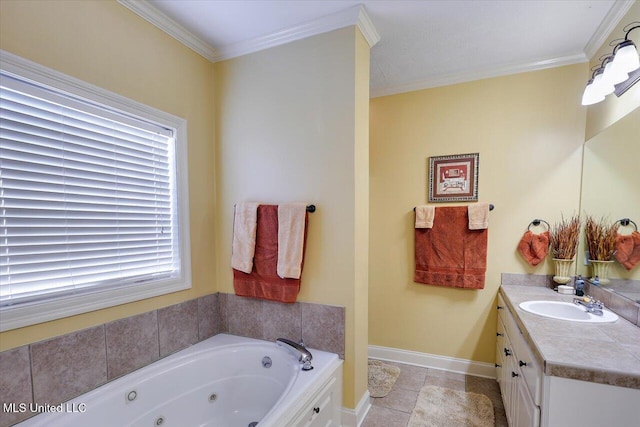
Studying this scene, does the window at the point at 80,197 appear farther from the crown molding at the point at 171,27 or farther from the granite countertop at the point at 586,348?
the granite countertop at the point at 586,348

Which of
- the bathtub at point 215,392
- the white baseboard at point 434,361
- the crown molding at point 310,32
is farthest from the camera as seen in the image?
the white baseboard at point 434,361

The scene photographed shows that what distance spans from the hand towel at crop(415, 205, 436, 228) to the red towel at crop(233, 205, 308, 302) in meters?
1.21

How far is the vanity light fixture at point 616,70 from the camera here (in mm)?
1551

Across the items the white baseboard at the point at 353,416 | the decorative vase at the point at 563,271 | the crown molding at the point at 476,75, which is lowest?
the white baseboard at the point at 353,416

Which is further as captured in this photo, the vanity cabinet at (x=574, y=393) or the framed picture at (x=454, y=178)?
the framed picture at (x=454, y=178)

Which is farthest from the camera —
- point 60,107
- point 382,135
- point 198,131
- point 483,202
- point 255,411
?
point 382,135

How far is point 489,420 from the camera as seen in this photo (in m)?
1.97

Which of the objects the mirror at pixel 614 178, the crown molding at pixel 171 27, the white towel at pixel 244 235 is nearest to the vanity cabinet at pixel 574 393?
the mirror at pixel 614 178

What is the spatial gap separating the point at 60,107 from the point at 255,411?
81.9 inches

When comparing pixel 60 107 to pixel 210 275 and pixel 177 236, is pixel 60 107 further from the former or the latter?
pixel 210 275

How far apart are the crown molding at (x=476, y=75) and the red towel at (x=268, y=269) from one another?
173 centimetres

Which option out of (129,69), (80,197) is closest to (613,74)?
(129,69)

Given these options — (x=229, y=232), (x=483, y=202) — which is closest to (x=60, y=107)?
(x=229, y=232)

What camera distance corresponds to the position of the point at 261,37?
2047 mm
